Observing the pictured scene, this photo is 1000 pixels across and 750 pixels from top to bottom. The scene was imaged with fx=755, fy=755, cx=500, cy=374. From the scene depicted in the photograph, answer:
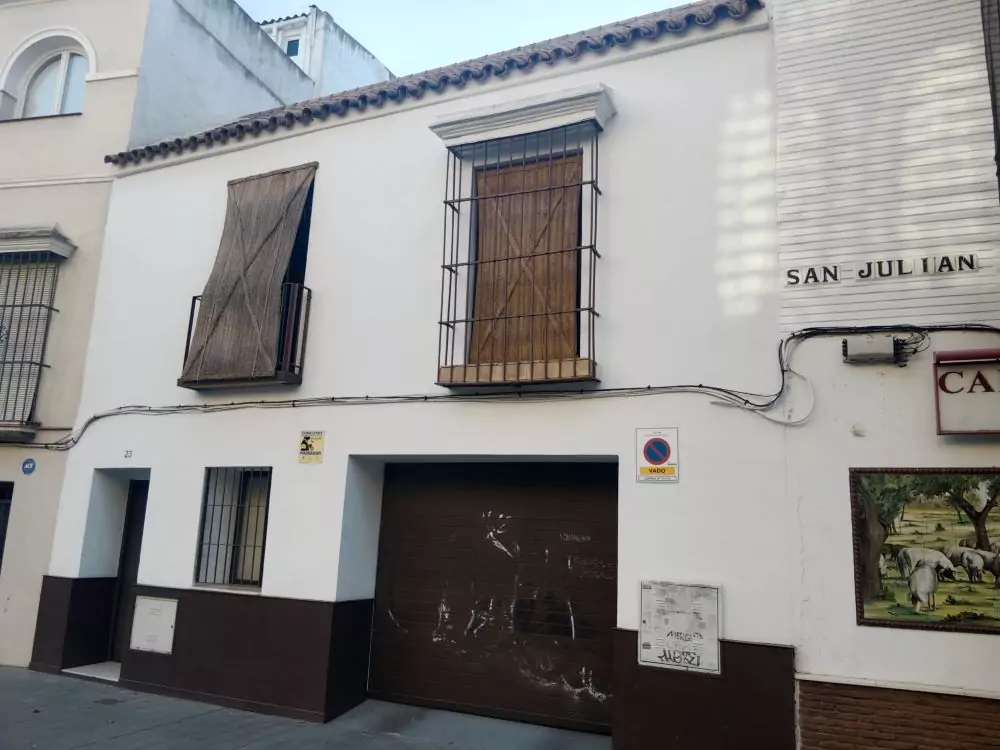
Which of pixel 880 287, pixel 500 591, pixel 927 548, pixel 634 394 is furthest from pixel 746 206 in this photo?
pixel 500 591

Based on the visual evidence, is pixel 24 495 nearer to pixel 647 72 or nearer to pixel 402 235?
pixel 402 235

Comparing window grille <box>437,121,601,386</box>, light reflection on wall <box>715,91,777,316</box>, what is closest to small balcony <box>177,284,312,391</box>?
window grille <box>437,121,601,386</box>

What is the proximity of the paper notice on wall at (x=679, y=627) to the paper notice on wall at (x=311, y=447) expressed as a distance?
3407mm

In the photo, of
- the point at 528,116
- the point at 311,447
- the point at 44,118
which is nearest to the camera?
the point at 528,116

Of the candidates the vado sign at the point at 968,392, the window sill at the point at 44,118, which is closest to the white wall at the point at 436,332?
the vado sign at the point at 968,392

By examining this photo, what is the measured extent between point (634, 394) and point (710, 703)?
7.75 feet

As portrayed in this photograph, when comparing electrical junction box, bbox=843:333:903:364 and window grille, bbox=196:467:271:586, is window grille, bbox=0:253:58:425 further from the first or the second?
electrical junction box, bbox=843:333:903:364

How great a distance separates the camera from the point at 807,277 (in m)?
5.75

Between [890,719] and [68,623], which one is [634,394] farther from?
[68,623]

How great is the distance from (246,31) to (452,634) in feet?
32.5

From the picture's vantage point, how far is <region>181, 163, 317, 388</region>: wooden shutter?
781cm

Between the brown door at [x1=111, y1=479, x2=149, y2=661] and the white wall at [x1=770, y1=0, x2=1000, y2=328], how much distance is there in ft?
24.9

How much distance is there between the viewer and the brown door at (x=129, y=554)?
8.95m

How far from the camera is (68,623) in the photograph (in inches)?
334
